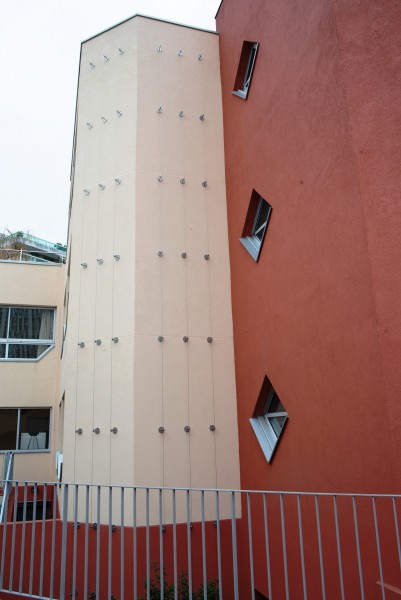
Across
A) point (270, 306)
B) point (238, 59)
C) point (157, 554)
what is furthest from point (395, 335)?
point (238, 59)

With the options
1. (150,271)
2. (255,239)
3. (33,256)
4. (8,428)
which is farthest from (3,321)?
(255,239)

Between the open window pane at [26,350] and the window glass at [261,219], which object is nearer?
the window glass at [261,219]

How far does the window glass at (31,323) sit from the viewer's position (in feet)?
38.7

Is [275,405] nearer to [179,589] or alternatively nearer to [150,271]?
[179,589]

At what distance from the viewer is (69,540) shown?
678 cm

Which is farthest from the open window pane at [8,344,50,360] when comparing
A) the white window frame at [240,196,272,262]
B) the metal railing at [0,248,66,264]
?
the white window frame at [240,196,272,262]

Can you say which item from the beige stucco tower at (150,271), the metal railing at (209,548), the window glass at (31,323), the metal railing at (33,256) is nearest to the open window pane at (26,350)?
the window glass at (31,323)

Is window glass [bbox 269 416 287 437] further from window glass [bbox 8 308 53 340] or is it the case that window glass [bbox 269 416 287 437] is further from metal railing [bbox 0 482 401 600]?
window glass [bbox 8 308 53 340]

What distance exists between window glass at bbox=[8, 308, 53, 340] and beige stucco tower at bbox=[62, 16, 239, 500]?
421cm

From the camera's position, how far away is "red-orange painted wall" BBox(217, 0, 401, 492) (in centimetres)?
440

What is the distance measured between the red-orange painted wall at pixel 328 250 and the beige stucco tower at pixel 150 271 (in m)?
0.70

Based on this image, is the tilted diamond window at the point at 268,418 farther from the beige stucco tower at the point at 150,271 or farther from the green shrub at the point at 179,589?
the green shrub at the point at 179,589

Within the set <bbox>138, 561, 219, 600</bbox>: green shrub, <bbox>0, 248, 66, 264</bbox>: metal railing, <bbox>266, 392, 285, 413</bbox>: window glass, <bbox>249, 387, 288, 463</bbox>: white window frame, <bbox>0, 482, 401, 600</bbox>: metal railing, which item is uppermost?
<bbox>0, 248, 66, 264</bbox>: metal railing

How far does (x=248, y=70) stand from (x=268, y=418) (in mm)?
5622
